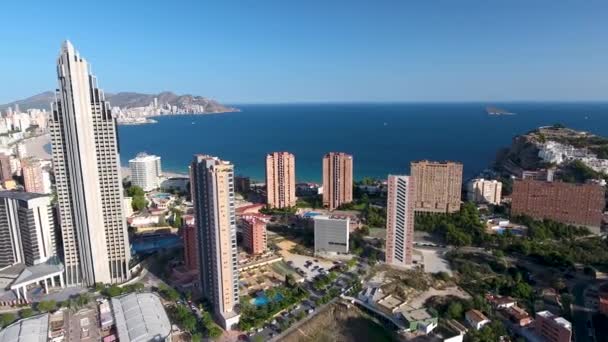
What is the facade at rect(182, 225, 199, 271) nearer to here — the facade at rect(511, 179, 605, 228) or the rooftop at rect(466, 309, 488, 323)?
the rooftop at rect(466, 309, 488, 323)

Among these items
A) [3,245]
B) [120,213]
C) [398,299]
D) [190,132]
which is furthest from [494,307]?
[190,132]

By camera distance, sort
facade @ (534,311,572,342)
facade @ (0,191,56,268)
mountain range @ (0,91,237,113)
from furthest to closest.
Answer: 1. mountain range @ (0,91,237,113)
2. facade @ (0,191,56,268)
3. facade @ (534,311,572,342)

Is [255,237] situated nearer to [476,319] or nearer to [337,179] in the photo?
[337,179]

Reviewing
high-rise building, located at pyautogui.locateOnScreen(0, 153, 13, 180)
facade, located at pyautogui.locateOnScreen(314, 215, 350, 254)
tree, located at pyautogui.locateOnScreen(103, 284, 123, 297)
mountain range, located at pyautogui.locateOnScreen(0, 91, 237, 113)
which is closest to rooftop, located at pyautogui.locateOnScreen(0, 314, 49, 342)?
tree, located at pyautogui.locateOnScreen(103, 284, 123, 297)

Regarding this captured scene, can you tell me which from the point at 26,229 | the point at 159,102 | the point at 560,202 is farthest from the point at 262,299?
the point at 159,102

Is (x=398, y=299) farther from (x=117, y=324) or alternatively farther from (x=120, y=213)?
(x=120, y=213)
